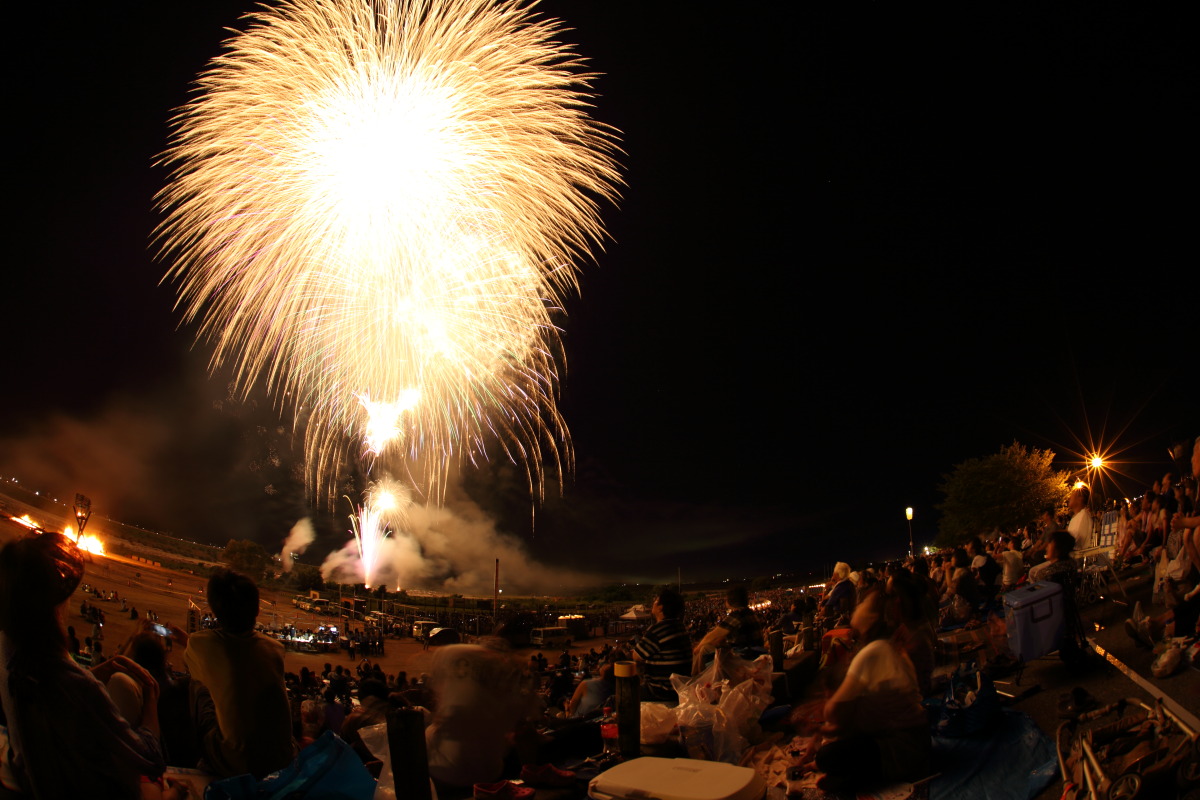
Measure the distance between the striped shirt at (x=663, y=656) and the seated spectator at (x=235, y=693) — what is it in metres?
2.88

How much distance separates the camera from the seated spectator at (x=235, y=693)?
3023 mm

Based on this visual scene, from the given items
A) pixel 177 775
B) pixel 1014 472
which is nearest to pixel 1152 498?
pixel 177 775

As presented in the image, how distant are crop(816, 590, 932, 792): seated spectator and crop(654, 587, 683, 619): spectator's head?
1.70m

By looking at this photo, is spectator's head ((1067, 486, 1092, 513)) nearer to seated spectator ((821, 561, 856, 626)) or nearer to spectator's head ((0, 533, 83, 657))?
seated spectator ((821, 561, 856, 626))

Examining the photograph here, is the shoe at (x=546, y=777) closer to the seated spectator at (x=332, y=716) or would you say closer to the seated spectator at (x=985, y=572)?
the seated spectator at (x=332, y=716)

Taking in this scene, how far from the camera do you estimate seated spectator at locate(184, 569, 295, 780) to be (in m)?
3.02

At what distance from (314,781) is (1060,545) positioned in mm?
6109

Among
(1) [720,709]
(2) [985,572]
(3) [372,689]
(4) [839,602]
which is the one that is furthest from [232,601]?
(4) [839,602]

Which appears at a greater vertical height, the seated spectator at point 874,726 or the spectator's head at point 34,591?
the spectator's head at point 34,591

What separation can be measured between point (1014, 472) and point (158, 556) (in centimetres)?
4627

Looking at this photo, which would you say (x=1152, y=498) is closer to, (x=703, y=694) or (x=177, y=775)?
(x=703, y=694)

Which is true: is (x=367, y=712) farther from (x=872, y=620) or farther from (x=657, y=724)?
(x=872, y=620)

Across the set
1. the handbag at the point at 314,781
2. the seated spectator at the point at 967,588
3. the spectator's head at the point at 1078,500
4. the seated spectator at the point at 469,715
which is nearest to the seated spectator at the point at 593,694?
the seated spectator at the point at 469,715

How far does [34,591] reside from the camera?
2.57 meters
